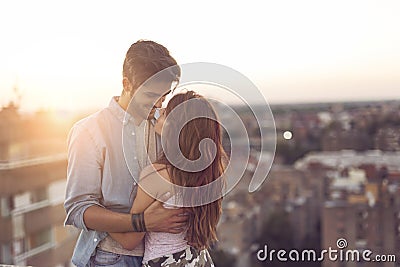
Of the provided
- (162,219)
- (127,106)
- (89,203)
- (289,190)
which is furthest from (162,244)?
(289,190)

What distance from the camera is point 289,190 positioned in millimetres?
2697

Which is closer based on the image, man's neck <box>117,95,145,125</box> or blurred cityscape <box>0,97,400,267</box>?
man's neck <box>117,95,145,125</box>

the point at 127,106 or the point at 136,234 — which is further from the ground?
the point at 127,106

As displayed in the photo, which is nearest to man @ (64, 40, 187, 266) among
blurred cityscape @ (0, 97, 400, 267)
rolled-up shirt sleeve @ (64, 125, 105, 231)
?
rolled-up shirt sleeve @ (64, 125, 105, 231)

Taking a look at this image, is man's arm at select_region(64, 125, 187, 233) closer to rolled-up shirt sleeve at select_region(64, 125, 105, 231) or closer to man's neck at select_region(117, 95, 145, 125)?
rolled-up shirt sleeve at select_region(64, 125, 105, 231)

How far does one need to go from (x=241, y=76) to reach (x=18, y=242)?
1406 mm

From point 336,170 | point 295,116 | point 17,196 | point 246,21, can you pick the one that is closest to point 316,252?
point 336,170

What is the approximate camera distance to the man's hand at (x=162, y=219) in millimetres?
1208

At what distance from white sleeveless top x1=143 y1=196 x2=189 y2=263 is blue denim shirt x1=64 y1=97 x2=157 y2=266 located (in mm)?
95

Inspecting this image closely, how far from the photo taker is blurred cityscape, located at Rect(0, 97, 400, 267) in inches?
91.4

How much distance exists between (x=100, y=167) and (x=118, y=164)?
0.14 feet

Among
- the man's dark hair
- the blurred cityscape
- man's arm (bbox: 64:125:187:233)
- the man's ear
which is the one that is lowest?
the blurred cityscape

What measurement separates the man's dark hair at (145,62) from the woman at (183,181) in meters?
0.08

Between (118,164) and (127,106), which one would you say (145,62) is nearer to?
(127,106)
